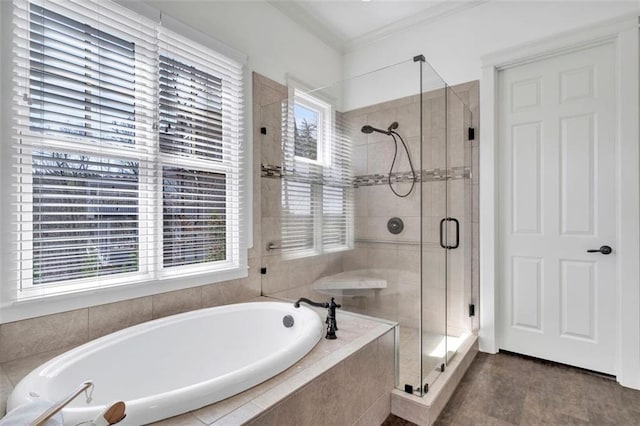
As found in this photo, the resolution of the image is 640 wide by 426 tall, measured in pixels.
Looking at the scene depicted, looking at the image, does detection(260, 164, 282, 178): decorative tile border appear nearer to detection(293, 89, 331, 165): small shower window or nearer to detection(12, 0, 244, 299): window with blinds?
detection(293, 89, 331, 165): small shower window

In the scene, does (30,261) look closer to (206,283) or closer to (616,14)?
(206,283)

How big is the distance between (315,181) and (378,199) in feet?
1.72

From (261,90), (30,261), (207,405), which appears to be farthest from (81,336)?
(261,90)

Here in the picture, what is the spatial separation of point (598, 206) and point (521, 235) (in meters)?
0.52

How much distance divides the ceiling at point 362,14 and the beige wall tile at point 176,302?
7.76ft

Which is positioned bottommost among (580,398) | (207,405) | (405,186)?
(580,398)

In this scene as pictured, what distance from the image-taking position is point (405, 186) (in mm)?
2301

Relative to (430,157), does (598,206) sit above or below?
below

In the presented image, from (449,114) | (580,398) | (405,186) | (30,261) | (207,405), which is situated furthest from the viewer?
(449,114)

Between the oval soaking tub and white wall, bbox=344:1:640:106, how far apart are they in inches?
69.4

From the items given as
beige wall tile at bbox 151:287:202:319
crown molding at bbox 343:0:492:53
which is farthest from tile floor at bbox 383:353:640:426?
crown molding at bbox 343:0:492:53

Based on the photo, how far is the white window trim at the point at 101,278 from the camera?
1398 millimetres

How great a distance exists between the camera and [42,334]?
1.49m

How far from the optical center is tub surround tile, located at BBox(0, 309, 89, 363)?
1.40m
